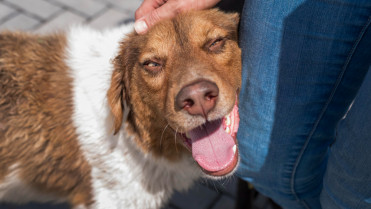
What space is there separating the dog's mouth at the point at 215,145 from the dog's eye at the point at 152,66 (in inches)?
16.3

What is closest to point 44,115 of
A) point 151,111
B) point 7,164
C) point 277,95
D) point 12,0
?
point 7,164

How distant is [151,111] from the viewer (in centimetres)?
220

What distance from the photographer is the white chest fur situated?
93.3 inches

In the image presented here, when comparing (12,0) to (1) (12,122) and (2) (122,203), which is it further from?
(2) (122,203)

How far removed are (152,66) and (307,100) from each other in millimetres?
894

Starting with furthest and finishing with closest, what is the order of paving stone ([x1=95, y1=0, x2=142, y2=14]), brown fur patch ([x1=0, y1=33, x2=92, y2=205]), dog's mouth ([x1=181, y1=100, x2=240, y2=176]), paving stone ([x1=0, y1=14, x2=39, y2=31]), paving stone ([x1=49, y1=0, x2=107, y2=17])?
paving stone ([x1=95, y1=0, x2=142, y2=14]) < paving stone ([x1=49, y1=0, x2=107, y2=17]) < paving stone ([x1=0, y1=14, x2=39, y2=31]) < brown fur patch ([x1=0, y1=33, x2=92, y2=205]) < dog's mouth ([x1=181, y1=100, x2=240, y2=176])

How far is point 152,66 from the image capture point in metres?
2.08

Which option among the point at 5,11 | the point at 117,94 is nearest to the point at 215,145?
the point at 117,94

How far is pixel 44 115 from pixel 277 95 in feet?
5.08

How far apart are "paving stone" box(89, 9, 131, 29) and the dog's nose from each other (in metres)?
3.07

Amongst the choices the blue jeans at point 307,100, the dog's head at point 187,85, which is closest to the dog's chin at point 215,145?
the dog's head at point 187,85

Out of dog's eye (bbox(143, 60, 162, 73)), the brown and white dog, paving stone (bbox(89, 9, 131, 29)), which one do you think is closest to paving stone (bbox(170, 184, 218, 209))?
the brown and white dog

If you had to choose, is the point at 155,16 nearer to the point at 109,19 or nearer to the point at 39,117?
the point at 39,117

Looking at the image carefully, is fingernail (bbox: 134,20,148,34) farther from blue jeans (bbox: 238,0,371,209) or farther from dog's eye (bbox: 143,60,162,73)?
blue jeans (bbox: 238,0,371,209)
